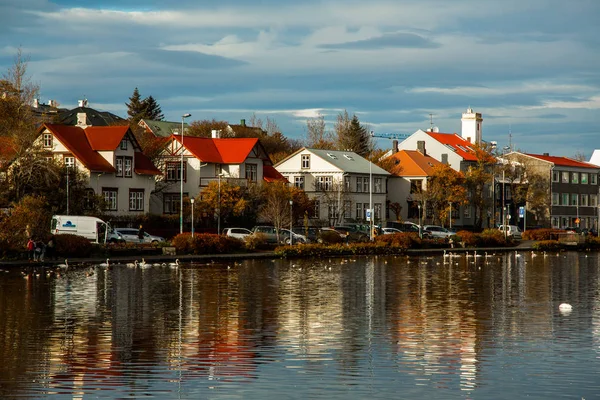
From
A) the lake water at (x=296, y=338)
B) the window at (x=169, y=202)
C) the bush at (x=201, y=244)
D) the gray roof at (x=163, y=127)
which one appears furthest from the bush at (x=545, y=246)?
the gray roof at (x=163, y=127)

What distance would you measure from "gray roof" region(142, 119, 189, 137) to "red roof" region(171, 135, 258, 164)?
114ft

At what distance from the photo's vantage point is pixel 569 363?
19.6 m

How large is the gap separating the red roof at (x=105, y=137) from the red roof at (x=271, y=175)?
18419 mm

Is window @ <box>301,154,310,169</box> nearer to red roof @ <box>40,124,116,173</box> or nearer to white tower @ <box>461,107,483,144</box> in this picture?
red roof @ <box>40,124,116,173</box>

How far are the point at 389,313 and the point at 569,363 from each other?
33.1ft

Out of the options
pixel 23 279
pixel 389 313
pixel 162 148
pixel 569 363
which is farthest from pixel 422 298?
pixel 162 148

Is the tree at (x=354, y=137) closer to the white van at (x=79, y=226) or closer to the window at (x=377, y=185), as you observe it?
the window at (x=377, y=185)

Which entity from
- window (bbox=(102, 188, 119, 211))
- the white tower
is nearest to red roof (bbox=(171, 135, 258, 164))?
window (bbox=(102, 188, 119, 211))

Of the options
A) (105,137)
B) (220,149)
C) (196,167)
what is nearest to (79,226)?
(105,137)

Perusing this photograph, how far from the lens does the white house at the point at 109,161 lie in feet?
278

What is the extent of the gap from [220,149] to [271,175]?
22.6 ft

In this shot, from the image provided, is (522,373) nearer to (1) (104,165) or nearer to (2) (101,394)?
(2) (101,394)

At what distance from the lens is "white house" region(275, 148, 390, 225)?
347 ft

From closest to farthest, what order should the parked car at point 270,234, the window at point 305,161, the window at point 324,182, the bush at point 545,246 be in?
the parked car at point 270,234
the bush at point 545,246
the window at point 324,182
the window at point 305,161
